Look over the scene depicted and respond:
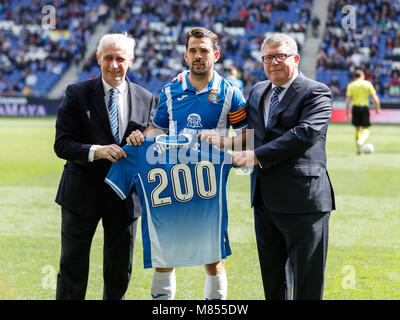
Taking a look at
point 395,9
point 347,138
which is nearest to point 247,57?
point 395,9

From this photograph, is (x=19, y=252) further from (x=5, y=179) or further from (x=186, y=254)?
(x=5, y=179)

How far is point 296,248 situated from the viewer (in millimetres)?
3551

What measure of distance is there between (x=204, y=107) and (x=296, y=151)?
0.73 m

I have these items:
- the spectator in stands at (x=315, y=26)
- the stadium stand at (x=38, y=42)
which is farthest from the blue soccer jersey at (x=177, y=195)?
the spectator in stands at (x=315, y=26)

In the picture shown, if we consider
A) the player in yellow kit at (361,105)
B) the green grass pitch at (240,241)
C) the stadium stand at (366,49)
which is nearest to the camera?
the green grass pitch at (240,241)

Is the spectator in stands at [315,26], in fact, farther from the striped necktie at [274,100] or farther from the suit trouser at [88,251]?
the suit trouser at [88,251]

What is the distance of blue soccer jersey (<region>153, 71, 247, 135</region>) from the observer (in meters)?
3.75

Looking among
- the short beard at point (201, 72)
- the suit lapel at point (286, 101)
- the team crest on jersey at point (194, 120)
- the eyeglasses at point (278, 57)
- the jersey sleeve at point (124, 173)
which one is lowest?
the jersey sleeve at point (124, 173)

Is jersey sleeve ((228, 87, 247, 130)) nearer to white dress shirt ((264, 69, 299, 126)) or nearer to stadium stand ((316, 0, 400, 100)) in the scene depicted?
white dress shirt ((264, 69, 299, 126))

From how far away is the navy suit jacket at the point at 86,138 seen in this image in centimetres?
375

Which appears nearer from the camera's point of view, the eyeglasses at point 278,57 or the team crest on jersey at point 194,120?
the eyeglasses at point 278,57

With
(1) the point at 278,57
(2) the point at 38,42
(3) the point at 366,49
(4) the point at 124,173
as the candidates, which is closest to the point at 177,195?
(4) the point at 124,173

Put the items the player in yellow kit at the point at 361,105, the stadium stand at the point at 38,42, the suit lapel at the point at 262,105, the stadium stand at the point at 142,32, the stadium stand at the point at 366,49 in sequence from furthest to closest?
the stadium stand at the point at 38,42 → the stadium stand at the point at 142,32 → the stadium stand at the point at 366,49 → the player in yellow kit at the point at 361,105 → the suit lapel at the point at 262,105

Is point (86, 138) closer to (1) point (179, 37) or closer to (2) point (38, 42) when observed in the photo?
(1) point (179, 37)
